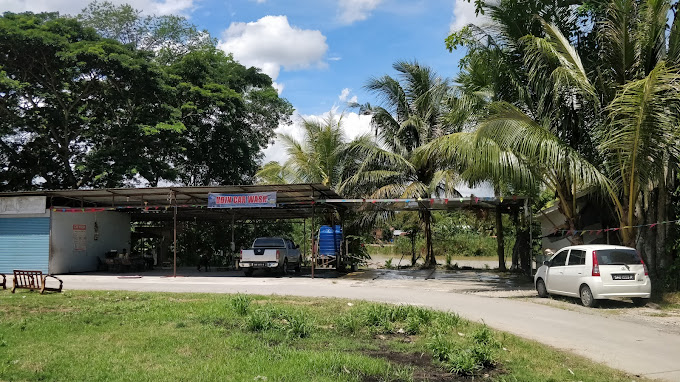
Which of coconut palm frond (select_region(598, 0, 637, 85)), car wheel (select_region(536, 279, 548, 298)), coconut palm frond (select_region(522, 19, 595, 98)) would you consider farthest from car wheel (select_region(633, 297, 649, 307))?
coconut palm frond (select_region(598, 0, 637, 85))

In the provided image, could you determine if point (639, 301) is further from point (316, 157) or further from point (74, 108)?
point (74, 108)

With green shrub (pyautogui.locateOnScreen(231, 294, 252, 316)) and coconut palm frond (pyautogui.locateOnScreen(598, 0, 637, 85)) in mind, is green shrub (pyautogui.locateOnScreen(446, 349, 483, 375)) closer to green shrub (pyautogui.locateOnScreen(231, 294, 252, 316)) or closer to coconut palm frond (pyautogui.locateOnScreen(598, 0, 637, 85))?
green shrub (pyautogui.locateOnScreen(231, 294, 252, 316))

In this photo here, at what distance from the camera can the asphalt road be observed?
798 cm

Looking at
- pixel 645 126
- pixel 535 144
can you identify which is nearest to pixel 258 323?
pixel 535 144

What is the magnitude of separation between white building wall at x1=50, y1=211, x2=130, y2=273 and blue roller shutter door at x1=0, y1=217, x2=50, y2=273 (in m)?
0.34

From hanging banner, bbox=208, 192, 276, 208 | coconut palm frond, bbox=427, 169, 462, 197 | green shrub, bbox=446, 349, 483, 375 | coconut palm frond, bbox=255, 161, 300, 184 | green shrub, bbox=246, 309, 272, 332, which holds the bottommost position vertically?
green shrub, bbox=446, 349, 483, 375

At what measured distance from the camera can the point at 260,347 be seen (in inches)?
303

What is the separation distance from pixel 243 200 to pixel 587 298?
1376cm

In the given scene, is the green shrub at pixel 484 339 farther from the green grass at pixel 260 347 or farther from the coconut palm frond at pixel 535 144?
the coconut palm frond at pixel 535 144

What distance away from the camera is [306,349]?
7.65 m

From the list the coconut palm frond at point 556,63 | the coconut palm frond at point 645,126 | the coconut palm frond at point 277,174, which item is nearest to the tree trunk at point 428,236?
the coconut palm frond at point 277,174

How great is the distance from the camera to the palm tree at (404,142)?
25.6m

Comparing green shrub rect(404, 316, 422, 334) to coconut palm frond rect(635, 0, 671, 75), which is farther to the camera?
coconut palm frond rect(635, 0, 671, 75)

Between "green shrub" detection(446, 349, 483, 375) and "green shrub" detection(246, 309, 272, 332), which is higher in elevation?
"green shrub" detection(246, 309, 272, 332)
